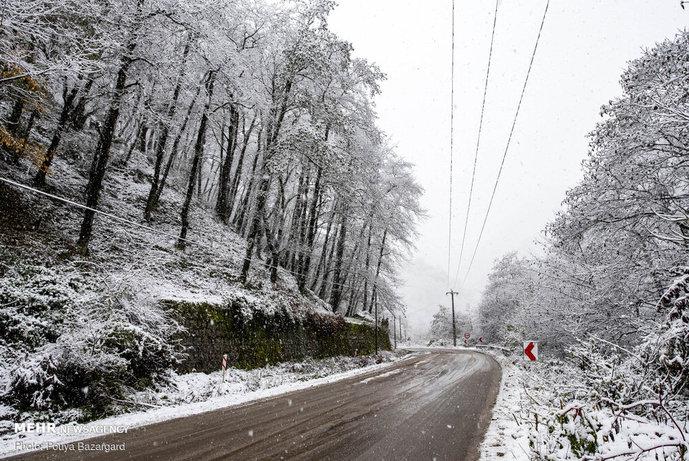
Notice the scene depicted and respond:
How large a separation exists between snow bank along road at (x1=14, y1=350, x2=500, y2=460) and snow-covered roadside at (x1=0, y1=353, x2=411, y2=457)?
0.48 metres

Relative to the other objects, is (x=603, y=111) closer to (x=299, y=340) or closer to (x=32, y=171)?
(x=299, y=340)

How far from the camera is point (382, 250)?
2741cm

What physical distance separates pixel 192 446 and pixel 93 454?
49.3 inches

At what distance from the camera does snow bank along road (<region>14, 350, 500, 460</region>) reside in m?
5.00

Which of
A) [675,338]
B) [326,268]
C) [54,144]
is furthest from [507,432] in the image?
[326,268]

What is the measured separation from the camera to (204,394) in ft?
30.6

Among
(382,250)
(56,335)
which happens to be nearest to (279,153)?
(56,335)

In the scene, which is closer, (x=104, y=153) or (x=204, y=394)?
(x=204, y=394)

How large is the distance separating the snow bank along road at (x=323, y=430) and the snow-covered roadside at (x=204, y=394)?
0.48m

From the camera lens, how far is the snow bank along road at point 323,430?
16.4ft

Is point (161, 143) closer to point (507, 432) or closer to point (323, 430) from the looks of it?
point (323, 430)

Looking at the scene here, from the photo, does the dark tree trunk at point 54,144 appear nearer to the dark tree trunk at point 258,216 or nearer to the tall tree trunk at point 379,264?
the dark tree trunk at point 258,216

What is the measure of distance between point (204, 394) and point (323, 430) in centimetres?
461

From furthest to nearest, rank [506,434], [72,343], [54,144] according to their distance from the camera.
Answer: [54,144], [72,343], [506,434]
